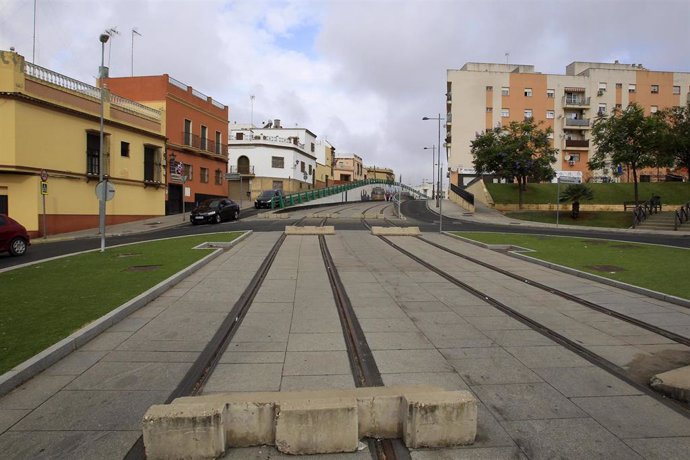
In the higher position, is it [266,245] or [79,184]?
[79,184]

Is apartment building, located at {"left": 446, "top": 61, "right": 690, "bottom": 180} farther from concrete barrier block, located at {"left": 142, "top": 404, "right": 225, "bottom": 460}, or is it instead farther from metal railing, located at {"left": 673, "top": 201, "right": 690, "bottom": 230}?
concrete barrier block, located at {"left": 142, "top": 404, "right": 225, "bottom": 460}

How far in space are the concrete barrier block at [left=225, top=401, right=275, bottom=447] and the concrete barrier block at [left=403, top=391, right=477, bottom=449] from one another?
109 cm

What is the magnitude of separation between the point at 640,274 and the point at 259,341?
9.92 meters

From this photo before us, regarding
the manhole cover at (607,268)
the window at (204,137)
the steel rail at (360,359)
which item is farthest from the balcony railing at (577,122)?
the steel rail at (360,359)

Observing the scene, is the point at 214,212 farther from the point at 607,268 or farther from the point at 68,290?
the point at 607,268

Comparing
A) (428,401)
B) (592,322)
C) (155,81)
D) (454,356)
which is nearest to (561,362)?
(454,356)

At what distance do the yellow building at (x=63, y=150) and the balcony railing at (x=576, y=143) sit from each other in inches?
2110

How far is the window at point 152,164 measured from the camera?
32281 millimetres

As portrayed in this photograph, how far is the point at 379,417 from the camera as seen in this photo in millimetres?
3736

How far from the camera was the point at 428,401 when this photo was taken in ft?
11.8

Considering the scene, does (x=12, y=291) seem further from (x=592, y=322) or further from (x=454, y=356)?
(x=592, y=322)

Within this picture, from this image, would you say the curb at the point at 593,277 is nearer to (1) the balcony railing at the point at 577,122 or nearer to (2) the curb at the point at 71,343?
(2) the curb at the point at 71,343

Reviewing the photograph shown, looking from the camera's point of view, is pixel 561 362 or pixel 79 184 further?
pixel 79 184

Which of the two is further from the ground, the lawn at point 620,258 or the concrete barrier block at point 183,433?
the lawn at point 620,258
